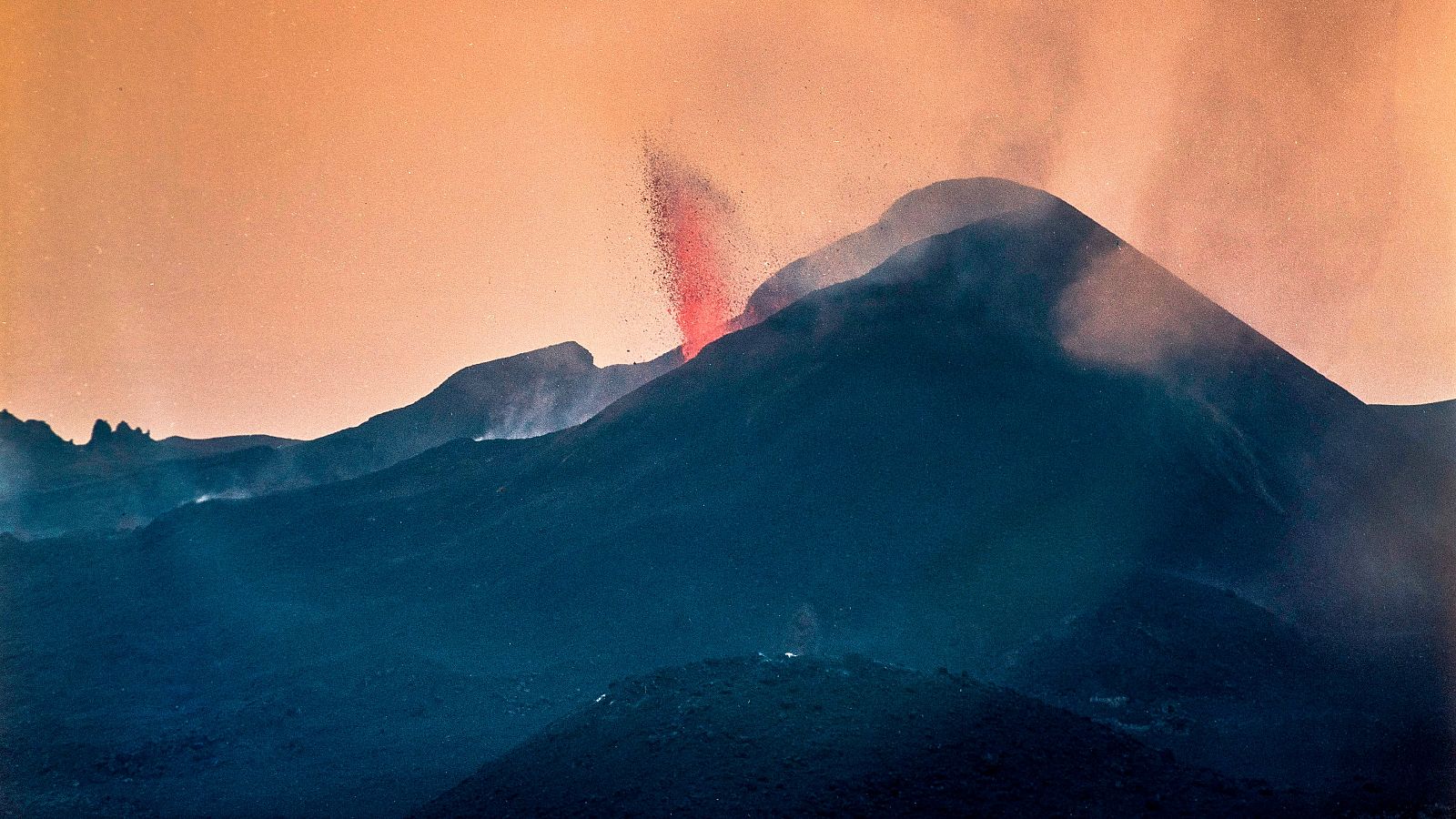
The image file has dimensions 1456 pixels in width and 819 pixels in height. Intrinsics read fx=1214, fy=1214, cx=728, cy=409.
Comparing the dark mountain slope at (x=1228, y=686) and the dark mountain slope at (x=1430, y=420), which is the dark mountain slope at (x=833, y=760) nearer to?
the dark mountain slope at (x=1228, y=686)

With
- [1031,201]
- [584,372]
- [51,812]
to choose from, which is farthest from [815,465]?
[584,372]

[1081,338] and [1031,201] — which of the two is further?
[1031,201]

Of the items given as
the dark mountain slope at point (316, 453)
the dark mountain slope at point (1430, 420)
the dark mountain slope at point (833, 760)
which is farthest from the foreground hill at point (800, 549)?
the dark mountain slope at point (1430, 420)

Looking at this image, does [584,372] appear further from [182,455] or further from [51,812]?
[51,812]

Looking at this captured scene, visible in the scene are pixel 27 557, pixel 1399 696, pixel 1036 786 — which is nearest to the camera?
pixel 1036 786

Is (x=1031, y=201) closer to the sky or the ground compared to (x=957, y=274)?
closer to the sky

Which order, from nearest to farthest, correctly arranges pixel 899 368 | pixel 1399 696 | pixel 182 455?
pixel 1399 696, pixel 899 368, pixel 182 455

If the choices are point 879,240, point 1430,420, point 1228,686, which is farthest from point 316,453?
point 1430,420

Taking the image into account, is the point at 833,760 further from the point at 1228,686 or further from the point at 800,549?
the point at 800,549
